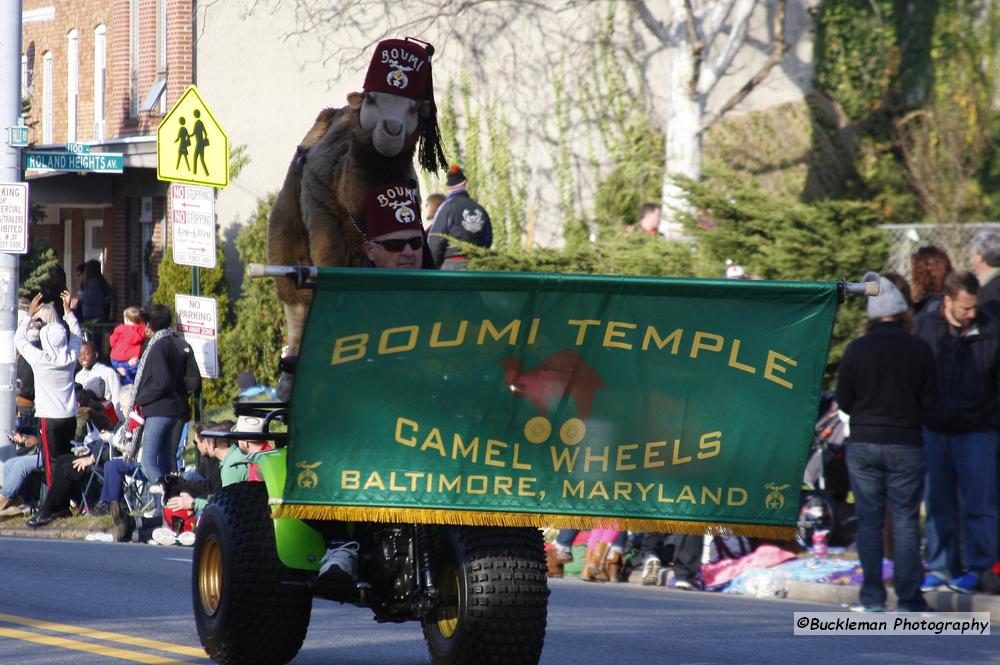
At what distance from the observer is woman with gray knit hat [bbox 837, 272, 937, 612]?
10805 mm

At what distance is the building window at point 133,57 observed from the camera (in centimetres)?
2997

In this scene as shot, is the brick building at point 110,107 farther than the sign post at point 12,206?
Yes

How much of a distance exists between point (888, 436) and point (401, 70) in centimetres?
565

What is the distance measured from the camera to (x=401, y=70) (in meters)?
6.22

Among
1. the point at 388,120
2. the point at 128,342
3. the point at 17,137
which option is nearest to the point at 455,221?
the point at 17,137

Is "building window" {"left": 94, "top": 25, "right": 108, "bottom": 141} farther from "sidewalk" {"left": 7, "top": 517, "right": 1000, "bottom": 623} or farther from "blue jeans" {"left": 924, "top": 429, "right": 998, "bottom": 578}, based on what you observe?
"blue jeans" {"left": 924, "top": 429, "right": 998, "bottom": 578}

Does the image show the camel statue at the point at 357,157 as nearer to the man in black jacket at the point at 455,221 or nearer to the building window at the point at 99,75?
the man in black jacket at the point at 455,221

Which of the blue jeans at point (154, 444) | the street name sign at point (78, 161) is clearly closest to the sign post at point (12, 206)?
the street name sign at point (78, 161)

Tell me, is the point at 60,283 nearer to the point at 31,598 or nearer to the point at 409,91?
the point at 31,598

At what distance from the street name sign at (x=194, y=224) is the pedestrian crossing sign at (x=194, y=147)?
0.95 ft

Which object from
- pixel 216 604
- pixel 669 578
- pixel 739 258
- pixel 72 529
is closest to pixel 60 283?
pixel 72 529

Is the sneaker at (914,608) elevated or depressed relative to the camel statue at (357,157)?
depressed

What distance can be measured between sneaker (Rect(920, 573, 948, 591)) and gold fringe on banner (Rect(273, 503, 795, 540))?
19.7 ft

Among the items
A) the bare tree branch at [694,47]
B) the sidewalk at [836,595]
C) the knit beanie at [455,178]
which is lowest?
the sidewalk at [836,595]
